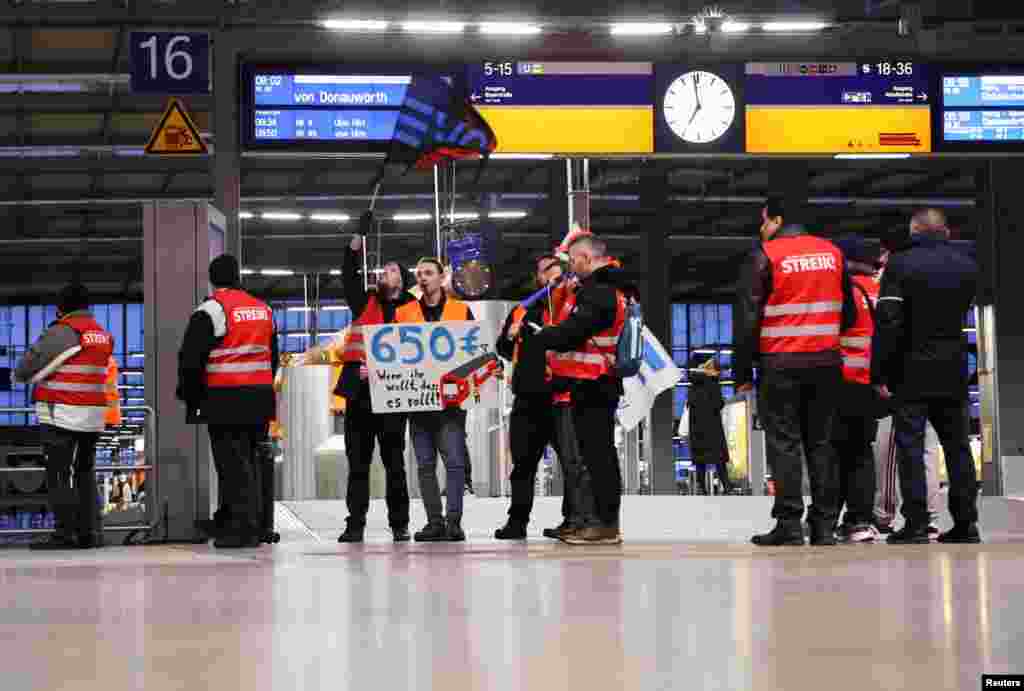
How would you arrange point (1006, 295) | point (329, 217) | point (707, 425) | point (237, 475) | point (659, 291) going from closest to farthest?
point (237, 475) < point (1006, 295) < point (707, 425) < point (659, 291) < point (329, 217)

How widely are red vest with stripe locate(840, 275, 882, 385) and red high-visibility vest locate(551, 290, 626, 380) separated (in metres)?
1.22

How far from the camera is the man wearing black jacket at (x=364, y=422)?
1065 cm

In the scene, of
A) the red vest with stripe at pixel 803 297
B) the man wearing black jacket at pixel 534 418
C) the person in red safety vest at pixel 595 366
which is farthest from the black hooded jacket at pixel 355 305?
the red vest with stripe at pixel 803 297

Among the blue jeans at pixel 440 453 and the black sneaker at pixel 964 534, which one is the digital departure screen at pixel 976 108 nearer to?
the blue jeans at pixel 440 453

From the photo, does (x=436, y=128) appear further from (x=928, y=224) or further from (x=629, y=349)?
(x=928, y=224)

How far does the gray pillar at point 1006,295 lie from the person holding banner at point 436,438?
9.64 m

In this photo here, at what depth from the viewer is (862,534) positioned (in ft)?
31.7

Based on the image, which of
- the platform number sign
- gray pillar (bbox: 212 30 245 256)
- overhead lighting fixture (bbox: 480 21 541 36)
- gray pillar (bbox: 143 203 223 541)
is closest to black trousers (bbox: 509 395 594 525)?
gray pillar (bbox: 143 203 223 541)

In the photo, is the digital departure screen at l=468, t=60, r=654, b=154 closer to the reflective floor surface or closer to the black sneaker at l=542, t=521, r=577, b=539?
the black sneaker at l=542, t=521, r=577, b=539

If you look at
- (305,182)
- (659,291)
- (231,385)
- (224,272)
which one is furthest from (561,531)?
(305,182)

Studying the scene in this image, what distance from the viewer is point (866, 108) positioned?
1541cm

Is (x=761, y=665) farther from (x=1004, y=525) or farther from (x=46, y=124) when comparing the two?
(x=46, y=124)

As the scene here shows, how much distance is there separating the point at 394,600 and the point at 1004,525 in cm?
822

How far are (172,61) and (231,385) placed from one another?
421 centimetres
